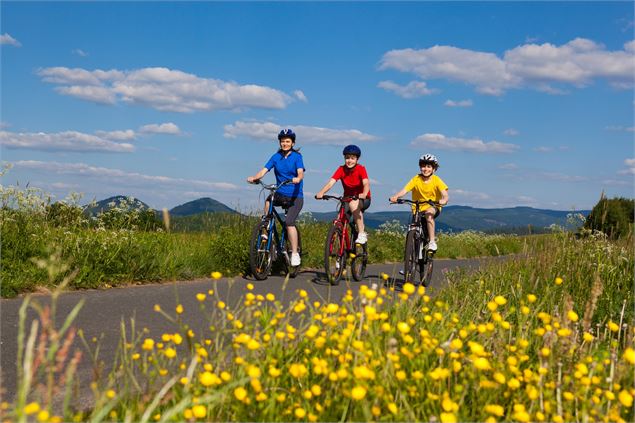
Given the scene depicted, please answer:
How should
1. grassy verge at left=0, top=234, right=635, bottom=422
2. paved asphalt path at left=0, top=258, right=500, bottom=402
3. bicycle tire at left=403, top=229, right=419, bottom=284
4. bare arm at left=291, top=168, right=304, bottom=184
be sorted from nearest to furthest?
grassy verge at left=0, top=234, right=635, bottom=422, paved asphalt path at left=0, top=258, right=500, bottom=402, bicycle tire at left=403, top=229, right=419, bottom=284, bare arm at left=291, top=168, right=304, bottom=184

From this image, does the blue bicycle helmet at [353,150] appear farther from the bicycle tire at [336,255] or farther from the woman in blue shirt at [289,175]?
the bicycle tire at [336,255]

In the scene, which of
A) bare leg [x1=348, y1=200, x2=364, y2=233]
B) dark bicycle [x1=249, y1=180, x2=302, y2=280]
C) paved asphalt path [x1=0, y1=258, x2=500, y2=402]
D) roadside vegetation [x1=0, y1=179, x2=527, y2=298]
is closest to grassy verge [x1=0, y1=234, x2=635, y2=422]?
paved asphalt path [x1=0, y1=258, x2=500, y2=402]

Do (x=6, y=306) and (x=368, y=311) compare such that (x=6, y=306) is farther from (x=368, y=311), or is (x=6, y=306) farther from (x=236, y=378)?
(x=368, y=311)

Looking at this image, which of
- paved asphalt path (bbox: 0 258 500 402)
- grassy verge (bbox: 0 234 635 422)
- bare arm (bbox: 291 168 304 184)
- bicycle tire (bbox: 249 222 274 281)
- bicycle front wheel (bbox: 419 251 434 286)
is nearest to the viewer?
grassy verge (bbox: 0 234 635 422)

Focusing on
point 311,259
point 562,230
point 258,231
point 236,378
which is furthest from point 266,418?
point 311,259

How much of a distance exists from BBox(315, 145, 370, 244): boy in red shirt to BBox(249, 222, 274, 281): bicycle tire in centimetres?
127

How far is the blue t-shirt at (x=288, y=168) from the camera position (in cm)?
1052

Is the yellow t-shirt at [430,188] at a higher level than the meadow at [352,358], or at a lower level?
higher

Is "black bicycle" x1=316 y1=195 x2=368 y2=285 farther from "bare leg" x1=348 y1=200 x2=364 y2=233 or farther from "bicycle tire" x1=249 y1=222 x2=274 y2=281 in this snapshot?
"bicycle tire" x1=249 y1=222 x2=274 y2=281

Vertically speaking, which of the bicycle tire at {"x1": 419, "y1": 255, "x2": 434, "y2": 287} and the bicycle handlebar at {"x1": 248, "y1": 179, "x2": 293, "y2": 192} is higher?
the bicycle handlebar at {"x1": 248, "y1": 179, "x2": 293, "y2": 192}

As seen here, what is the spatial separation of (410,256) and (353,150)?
1.95m

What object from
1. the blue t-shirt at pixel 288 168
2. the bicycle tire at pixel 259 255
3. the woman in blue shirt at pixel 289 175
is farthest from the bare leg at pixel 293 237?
the blue t-shirt at pixel 288 168

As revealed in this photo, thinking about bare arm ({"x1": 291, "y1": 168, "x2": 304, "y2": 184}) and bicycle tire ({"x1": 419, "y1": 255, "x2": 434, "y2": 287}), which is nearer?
bare arm ({"x1": 291, "y1": 168, "x2": 304, "y2": 184})

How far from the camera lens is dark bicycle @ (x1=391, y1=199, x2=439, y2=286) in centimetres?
990
